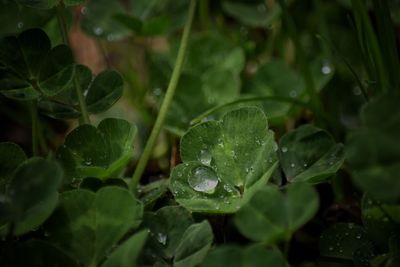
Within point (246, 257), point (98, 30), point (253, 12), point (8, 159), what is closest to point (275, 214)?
point (246, 257)

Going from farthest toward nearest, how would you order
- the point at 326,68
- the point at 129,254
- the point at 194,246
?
the point at 326,68 → the point at 194,246 → the point at 129,254

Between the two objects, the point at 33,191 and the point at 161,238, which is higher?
the point at 33,191

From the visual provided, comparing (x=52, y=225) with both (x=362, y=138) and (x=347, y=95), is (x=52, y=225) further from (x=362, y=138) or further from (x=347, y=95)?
(x=347, y=95)

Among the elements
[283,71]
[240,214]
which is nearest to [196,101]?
[283,71]

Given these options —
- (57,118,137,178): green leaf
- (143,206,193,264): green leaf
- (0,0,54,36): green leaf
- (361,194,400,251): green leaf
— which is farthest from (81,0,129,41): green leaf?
(361,194,400,251): green leaf

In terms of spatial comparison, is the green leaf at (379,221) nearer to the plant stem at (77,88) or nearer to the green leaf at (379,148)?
the green leaf at (379,148)

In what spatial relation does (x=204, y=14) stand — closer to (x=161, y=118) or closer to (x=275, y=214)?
(x=161, y=118)

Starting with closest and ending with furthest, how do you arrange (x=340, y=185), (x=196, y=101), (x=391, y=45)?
(x=391, y=45)
(x=340, y=185)
(x=196, y=101)
